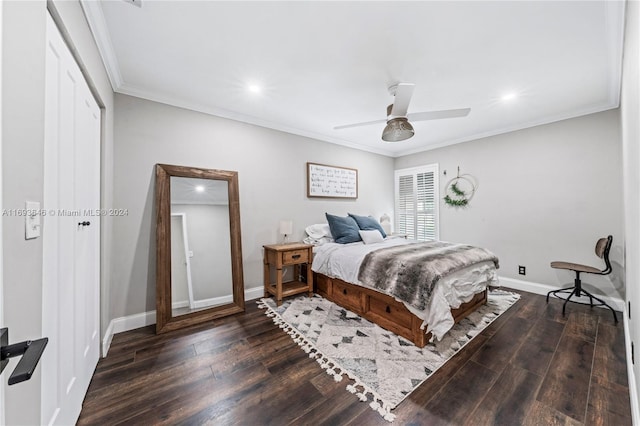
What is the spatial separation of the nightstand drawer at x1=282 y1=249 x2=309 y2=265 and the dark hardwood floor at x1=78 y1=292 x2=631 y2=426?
36.2 inches

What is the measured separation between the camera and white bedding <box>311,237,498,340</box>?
2057mm

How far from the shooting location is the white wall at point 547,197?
297cm

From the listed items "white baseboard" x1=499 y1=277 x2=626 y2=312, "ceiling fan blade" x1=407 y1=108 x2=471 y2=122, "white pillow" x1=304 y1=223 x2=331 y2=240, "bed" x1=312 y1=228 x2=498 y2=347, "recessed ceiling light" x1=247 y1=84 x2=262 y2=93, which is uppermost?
"recessed ceiling light" x1=247 y1=84 x2=262 y2=93

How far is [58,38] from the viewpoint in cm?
118

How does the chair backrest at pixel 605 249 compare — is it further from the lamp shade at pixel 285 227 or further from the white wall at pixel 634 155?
the lamp shade at pixel 285 227

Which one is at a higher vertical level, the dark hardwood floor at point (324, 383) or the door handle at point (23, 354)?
the door handle at point (23, 354)

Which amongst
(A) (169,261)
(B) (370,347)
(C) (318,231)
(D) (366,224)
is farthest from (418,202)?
(A) (169,261)

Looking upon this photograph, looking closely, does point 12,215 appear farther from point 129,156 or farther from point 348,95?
point 348,95

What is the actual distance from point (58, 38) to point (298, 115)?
93.3 inches

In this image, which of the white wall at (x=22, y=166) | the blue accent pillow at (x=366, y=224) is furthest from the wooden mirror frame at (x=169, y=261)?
the blue accent pillow at (x=366, y=224)

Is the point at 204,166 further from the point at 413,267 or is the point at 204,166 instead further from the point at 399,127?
the point at 413,267

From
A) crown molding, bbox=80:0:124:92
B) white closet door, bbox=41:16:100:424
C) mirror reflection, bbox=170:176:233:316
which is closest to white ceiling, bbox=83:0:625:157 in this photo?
crown molding, bbox=80:0:124:92

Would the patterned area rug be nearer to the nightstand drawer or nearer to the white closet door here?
the nightstand drawer

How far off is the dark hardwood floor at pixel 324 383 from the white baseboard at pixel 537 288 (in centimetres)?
66
